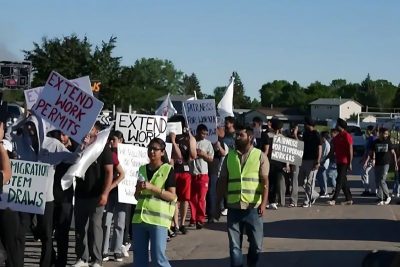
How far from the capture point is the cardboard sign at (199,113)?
56.6 ft

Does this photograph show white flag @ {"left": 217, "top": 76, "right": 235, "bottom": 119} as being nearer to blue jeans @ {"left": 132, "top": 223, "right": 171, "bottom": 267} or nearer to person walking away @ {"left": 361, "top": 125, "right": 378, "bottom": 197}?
person walking away @ {"left": 361, "top": 125, "right": 378, "bottom": 197}

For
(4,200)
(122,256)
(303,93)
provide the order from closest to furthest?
(4,200), (122,256), (303,93)

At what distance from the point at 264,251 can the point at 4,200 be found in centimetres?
483

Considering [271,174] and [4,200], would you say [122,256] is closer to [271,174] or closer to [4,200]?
[4,200]

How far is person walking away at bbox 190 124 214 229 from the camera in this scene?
49.6 ft

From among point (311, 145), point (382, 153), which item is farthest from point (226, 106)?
point (382, 153)

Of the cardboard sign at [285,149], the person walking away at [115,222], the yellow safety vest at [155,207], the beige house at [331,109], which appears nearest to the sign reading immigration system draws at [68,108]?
the person walking away at [115,222]

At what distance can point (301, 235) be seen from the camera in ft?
48.4

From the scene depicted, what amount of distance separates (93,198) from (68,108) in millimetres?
1155

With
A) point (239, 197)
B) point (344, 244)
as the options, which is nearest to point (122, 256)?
point (239, 197)

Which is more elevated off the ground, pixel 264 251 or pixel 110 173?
pixel 110 173

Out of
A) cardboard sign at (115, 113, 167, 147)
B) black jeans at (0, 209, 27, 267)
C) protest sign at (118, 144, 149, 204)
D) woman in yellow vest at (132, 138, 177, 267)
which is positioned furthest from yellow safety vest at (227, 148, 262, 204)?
cardboard sign at (115, 113, 167, 147)

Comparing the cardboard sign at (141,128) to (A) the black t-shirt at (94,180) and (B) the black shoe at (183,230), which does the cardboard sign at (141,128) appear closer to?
(B) the black shoe at (183,230)

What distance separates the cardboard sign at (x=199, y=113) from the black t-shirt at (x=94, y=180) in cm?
630
